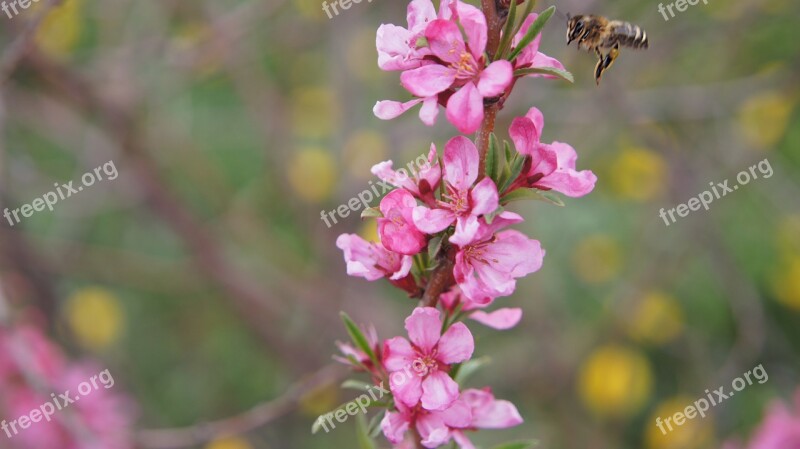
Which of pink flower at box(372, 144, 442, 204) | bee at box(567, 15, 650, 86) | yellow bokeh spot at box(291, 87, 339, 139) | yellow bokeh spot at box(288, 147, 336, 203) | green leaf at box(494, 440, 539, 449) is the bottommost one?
green leaf at box(494, 440, 539, 449)

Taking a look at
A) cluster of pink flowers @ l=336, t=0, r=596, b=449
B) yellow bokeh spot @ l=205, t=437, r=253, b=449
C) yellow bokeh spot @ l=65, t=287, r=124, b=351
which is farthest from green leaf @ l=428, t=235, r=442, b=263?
yellow bokeh spot @ l=65, t=287, r=124, b=351

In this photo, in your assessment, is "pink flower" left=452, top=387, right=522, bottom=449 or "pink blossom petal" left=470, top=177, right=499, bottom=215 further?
"pink flower" left=452, top=387, right=522, bottom=449

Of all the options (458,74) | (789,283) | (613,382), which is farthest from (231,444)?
(789,283)

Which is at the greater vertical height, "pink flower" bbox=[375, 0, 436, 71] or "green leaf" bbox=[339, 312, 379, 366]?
"pink flower" bbox=[375, 0, 436, 71]

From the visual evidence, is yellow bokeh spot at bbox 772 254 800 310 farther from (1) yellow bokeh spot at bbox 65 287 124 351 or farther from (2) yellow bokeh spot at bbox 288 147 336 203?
(1) yellow bokeh spot at bbox 65 287 124 351

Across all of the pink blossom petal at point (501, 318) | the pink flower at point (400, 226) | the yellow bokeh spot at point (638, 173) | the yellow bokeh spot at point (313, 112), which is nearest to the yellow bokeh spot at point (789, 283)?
the yellow bokeh spot at point (638, 173)

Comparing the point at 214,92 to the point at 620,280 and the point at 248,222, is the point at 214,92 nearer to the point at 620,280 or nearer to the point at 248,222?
the point at 248,222

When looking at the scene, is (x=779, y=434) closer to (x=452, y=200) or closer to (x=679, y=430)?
(x=679, y=430)
